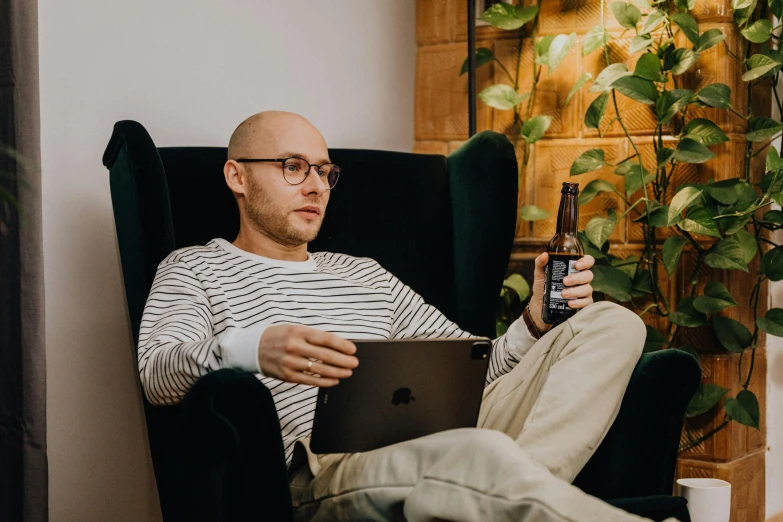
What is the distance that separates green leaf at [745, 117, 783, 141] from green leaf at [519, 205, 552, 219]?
1.90ft

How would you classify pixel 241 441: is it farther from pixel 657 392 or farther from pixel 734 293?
pixel 734 293

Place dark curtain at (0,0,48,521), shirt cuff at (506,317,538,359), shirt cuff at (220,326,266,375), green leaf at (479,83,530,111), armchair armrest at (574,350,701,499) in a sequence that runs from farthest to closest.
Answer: green leaf at (479,83,530,111), shirt cuff at (506,317,538,359), dark curtain at (0,0,48,521), armchair armrest at (574,350,701,499), shirt cuff at (220,326,266,375)

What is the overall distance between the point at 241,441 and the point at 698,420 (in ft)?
5.31

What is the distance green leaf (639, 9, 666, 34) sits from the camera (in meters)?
2.24

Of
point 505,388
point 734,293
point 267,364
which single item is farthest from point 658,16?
point 267,364

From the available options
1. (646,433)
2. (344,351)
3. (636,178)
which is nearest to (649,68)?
(636,178)

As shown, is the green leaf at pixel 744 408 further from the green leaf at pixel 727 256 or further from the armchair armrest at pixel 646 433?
the armchair armrest at pixel 646 433

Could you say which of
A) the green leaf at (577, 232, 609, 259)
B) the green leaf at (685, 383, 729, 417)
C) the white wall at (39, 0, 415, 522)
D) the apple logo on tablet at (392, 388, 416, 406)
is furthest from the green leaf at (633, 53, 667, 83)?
the apple logo on tablet at (392, 388, 416, 406)

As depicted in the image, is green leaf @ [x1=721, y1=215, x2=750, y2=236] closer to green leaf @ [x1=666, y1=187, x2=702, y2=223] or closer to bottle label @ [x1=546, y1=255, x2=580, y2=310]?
green leaf @ [x1=666, y1=187, x2=702, y2=223]

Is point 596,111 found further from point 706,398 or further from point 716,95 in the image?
point 706,398

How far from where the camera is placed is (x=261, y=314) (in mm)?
1543

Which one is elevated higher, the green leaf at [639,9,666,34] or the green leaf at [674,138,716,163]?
the green leaf at [639,9,666,34]

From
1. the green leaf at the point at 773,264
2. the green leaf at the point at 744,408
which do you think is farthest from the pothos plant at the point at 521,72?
the green leaf at the point at 744,408

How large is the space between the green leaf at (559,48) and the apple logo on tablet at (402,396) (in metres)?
1.43
